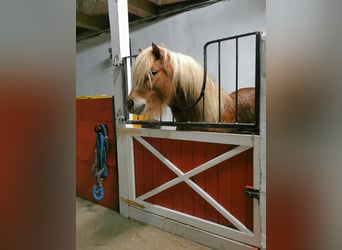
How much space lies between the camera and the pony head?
1790mm

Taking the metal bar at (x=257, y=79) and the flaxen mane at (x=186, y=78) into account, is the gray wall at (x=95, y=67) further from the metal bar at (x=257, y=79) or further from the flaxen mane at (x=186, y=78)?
the metal bar at (x=257, y=79)

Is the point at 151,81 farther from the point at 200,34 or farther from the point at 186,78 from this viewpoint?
the point at 200,34

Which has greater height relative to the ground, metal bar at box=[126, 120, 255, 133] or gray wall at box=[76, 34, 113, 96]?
gray wall at box=[76, 34, 113, 96]

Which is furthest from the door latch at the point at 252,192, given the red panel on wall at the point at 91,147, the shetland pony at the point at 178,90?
the red panel on wall at the point at 91,147

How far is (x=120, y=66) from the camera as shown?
2.19m

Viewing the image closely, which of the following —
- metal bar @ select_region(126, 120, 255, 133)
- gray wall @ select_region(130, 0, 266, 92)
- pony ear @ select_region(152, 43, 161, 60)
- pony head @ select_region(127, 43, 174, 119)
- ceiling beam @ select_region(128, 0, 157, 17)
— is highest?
ceiling beam @ select_region(128, 0, 157, 17)

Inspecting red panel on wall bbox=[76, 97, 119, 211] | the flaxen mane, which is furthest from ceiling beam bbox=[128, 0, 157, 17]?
the flaxen mane

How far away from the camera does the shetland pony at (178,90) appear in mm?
1793

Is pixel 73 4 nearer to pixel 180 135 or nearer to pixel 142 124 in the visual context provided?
pixel 180 135

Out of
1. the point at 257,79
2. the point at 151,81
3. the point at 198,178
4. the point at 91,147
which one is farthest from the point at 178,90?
the point at 91,147

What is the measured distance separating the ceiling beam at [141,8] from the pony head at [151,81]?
1.30 metres

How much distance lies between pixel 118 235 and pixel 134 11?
2476 mm

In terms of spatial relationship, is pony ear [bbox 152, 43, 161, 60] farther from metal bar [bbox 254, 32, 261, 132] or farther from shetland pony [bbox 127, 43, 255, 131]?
metal bar [bbox 254, 32, 261, 132]

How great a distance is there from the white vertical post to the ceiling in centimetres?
75
